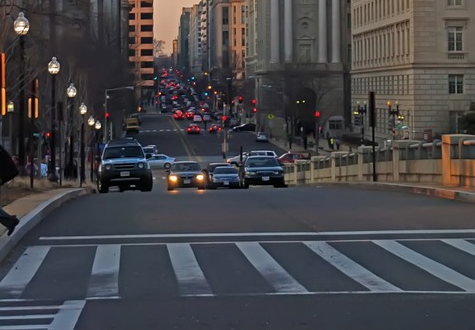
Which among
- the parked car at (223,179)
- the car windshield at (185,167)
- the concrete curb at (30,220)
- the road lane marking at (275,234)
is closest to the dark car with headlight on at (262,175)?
the parked car at (223,179)

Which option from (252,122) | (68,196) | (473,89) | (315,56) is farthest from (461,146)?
(252,122)

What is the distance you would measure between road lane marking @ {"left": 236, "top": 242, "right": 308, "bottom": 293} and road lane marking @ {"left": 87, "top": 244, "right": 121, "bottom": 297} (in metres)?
1.84

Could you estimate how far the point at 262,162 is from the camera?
41219mm

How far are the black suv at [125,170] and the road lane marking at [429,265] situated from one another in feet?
62.6

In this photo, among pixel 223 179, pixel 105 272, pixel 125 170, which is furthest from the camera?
pixel 223 179

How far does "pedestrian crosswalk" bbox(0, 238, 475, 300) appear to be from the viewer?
35.8 feet

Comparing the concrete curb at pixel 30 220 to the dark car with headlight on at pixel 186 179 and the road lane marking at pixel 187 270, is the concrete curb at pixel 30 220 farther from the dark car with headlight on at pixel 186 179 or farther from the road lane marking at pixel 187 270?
the dark car with headlight on at pixel 186 179

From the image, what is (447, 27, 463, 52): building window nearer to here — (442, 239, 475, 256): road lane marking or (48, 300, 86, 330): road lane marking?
(442, 239, 475, 256): road lane marking

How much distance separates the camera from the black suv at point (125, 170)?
108 ft

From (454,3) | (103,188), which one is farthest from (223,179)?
(454,3)

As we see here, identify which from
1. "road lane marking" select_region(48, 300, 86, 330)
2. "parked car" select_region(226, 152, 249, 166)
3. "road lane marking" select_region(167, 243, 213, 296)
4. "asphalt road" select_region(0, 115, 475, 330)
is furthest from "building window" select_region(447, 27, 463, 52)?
"road lane marking" select_region(48, 300, 86, 330)

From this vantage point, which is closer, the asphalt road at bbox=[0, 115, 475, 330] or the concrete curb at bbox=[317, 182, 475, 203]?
the asphalt road at bbox=[0, 115, 475, 330]

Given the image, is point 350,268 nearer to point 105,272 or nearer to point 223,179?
point 105,272

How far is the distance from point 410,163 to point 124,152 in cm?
1001
